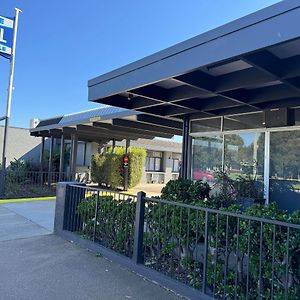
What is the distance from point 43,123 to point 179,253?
15.5 m

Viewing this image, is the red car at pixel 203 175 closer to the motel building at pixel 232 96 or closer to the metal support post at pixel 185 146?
the motel building at pixel 232 96

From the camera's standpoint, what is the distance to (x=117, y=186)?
17422mm

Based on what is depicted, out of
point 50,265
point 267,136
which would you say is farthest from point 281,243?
point 267,136

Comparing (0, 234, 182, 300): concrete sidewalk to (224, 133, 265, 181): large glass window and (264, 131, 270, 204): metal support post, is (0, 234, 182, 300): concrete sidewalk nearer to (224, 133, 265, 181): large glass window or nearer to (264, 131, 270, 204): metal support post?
(264, 131, 270, 204): metal support post

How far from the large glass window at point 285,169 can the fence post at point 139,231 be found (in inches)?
151

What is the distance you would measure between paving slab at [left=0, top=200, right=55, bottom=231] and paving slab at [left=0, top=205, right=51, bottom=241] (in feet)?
0.63

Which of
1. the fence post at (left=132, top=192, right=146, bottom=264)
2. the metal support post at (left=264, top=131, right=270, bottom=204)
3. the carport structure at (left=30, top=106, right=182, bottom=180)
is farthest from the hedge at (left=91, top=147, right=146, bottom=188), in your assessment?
the fence post at (left=132, top=192, right=146, bottom=264)

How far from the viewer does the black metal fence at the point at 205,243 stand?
317cm

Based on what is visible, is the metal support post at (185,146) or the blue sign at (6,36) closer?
the metal support post at (185,146)

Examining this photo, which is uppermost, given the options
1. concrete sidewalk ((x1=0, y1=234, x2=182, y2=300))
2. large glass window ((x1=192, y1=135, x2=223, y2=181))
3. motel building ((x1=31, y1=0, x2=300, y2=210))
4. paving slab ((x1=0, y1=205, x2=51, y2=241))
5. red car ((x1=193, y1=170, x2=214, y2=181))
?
motel building ((x1=31, y1=0, x2=300, y2=210))

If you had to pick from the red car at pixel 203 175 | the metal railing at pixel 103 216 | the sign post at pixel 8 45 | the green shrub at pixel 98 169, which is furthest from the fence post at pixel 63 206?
the green shrub at pixel 98 169

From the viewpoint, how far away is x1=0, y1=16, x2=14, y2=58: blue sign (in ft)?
40.8

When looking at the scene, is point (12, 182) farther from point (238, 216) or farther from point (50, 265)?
point (238, 216)

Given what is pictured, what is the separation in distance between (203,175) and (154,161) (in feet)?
51.6
